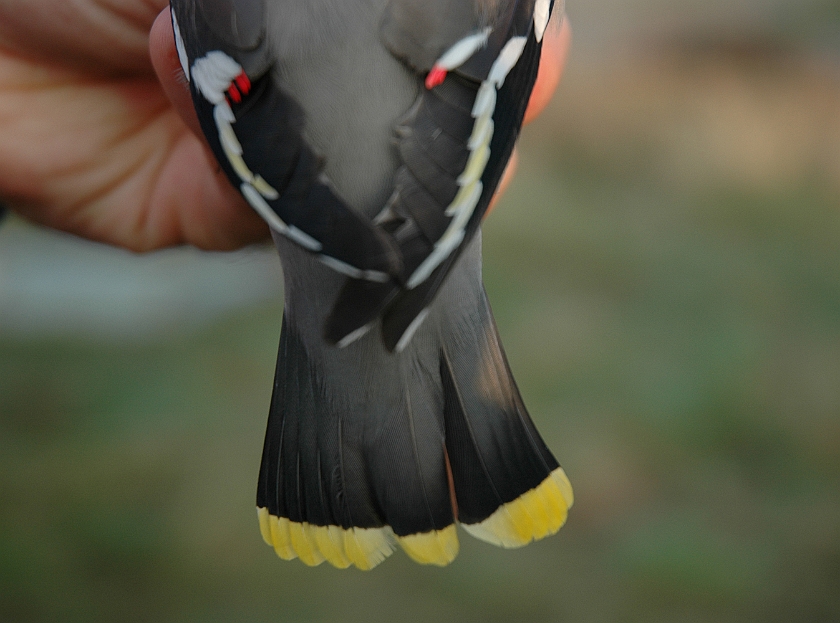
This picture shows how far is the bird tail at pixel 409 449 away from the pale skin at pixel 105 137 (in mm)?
694

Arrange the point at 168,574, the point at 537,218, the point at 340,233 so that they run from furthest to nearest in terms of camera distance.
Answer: the point at 537,218 < the point at 168,574 < the point at 340,233

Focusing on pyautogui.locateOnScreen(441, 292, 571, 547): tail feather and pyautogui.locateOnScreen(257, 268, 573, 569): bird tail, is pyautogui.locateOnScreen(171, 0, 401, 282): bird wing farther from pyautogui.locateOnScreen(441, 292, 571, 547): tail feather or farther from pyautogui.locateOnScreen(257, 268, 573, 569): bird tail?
pyautogui.locateOnScreen(441, 292, 571, 547): tail feather

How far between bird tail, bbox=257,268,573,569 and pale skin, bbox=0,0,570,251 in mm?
694

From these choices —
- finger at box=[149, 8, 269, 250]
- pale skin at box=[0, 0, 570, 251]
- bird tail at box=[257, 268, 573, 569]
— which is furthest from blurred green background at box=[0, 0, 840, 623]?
bird tail at box=[257, 268, 573, 569]

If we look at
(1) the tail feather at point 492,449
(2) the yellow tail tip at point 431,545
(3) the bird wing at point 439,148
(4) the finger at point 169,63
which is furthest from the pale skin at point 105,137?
(2) the yellow tail tip at point 431,545

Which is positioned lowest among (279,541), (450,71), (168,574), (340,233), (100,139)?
(168,574)

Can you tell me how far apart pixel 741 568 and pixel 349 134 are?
296 cm

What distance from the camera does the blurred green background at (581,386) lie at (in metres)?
3.92

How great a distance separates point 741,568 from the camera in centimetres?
407

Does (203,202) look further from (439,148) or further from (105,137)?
(439,148)

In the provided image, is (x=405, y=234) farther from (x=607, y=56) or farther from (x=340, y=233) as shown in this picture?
(x=607, y=56)

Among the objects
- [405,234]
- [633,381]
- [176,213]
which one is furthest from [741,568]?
[405,234]

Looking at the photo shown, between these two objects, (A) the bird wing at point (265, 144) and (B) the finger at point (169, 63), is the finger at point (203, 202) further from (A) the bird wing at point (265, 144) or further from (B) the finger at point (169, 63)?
(A) the bird wing at point (265, 144)

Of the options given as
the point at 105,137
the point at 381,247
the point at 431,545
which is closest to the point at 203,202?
Answer: the point at 105,137
